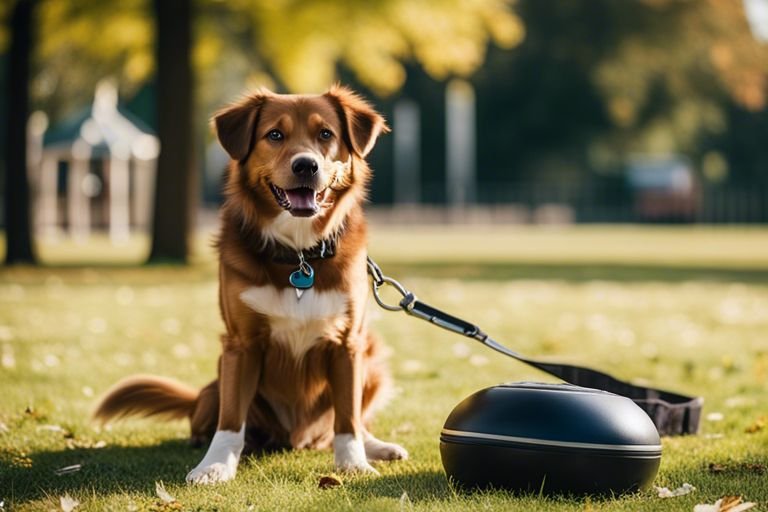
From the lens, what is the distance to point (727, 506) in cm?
358

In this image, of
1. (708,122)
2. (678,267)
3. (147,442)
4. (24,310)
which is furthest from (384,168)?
(147,442)

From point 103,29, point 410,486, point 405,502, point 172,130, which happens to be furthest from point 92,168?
point 405,502

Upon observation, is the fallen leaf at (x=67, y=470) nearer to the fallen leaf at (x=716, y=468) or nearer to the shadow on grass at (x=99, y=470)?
the shadow on grass at (x=99, y=470)

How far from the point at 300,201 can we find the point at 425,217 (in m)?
40.6

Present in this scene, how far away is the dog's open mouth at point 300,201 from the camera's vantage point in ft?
14.3

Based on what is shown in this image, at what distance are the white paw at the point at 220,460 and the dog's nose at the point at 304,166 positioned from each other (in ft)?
3.57

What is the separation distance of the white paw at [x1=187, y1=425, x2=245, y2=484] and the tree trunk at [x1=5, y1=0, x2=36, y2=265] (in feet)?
46.4

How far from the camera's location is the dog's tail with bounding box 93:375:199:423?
5137mm

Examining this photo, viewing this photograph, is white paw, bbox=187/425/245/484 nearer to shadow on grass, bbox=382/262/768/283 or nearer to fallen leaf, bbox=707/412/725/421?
fallen leaf, bbox=707/412/725/421

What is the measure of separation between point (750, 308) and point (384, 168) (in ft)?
147

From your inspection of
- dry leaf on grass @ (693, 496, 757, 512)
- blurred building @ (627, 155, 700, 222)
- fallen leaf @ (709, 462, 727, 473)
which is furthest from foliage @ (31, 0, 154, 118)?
blurred building @ (627, 155, 700, 222)

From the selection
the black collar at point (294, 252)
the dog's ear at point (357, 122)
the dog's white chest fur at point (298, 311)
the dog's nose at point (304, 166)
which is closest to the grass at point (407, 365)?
the dog's white chest fur at point (298, 311)

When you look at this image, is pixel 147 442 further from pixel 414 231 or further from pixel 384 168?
pixel 384 168

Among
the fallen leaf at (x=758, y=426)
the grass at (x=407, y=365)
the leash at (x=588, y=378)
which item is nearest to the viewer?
the grass at (x=407, y=365)
